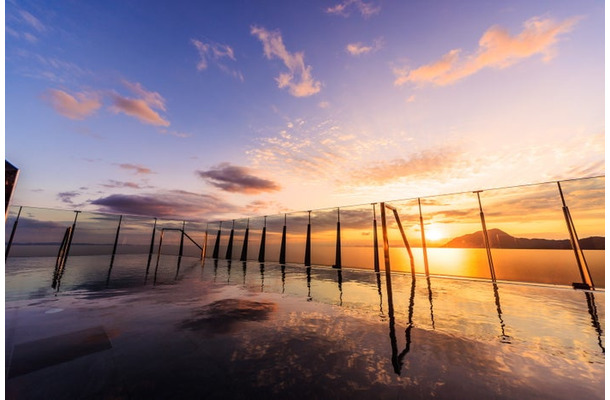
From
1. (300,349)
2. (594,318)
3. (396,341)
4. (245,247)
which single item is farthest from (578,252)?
(245,247)

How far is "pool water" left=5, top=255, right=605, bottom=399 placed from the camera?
2959 millimetres

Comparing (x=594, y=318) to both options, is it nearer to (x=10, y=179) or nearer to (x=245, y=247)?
(x=10, y=179)

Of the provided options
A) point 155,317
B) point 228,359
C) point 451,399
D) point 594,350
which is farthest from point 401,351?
point 155,317

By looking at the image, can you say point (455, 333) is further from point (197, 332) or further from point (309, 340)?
point (197, 332)

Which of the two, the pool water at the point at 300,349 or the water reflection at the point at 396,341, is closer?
the pool water at the point at 300,349

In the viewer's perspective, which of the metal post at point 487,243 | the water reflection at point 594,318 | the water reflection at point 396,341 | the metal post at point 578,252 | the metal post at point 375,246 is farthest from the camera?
the metal post at point 375,246

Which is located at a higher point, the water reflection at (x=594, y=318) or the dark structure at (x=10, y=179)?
the dark structure at (x=10, y=179)

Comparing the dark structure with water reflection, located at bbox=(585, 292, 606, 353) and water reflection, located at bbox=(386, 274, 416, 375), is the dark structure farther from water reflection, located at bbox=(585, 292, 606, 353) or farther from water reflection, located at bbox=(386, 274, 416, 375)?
water reflection, located at bbox=(585, 292, 606, 353)

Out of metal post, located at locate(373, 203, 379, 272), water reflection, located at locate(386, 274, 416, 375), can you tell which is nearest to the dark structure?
water reflection, located at locate(386, 274, 416, 375)

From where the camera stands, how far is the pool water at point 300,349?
9.71ft

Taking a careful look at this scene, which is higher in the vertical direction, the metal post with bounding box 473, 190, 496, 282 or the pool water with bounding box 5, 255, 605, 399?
the metal post with bounding box 473, 190, 496, 282

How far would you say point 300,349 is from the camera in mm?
4031

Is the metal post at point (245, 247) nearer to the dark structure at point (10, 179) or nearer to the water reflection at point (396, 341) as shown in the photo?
the water reflection at point (396, 341)

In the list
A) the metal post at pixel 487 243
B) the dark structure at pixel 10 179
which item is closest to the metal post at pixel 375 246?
the metal post at pixel 487 243
